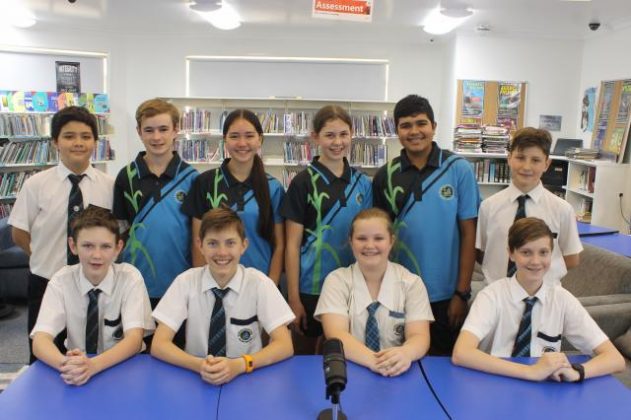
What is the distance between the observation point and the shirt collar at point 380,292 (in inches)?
78.1

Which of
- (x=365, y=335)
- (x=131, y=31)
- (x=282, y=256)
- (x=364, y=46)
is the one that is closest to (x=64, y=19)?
(x=131, y=31)

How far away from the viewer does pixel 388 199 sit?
2.27 m

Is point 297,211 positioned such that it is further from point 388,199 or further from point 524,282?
point 524,282

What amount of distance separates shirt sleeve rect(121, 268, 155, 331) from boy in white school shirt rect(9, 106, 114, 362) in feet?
1.51

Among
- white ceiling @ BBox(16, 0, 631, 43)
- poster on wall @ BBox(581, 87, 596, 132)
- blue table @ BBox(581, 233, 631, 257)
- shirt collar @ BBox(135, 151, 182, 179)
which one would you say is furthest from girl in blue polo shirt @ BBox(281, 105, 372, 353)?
poster on wall @ BBox(581, 87, 596, 132)

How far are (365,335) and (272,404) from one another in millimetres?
581

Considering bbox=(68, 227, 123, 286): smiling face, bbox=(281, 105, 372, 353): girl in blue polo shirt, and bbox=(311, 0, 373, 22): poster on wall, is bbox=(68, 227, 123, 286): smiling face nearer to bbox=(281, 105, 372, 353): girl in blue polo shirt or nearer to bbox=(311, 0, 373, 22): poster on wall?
bbox=(281, 105, 372, 353): girl in blue polo shirt

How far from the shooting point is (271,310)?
6.31 feet

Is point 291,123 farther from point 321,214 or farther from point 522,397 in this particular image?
point 522,397

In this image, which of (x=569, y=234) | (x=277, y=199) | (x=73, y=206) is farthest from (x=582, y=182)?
(x=73, y=206)

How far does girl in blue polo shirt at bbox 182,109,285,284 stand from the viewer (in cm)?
220

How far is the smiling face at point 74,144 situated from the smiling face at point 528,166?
192cm

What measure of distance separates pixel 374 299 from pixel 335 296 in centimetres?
15

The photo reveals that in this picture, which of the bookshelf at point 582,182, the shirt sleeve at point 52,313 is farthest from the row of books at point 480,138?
the shirt sleeve at point 52,313
